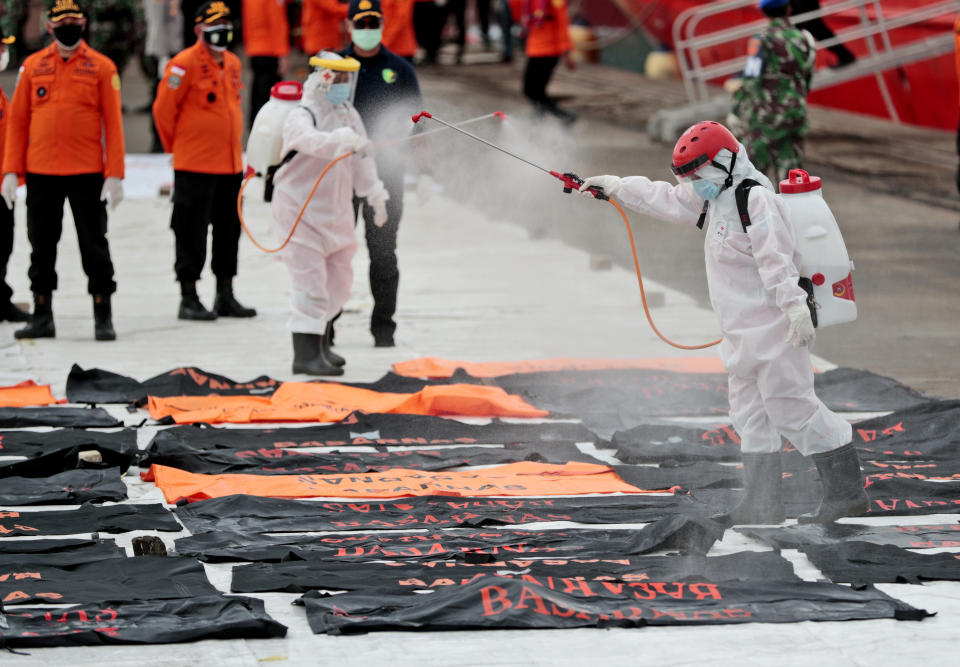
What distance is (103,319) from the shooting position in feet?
33.1

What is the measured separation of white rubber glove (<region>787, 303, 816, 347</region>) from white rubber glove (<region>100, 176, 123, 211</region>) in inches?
198

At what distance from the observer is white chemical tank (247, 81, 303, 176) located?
899 centimetres

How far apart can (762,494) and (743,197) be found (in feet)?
3.84

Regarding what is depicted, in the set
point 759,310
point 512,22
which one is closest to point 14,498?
point 759,310

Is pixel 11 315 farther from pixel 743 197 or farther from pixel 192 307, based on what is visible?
pixel 743 197

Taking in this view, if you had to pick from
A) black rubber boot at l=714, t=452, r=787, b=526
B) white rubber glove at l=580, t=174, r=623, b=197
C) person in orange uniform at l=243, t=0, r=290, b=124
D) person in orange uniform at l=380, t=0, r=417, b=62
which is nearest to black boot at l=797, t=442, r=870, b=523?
black rubber boot at l=714, t=452, r=787, b=526

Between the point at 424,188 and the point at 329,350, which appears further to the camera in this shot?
the point at 424,188

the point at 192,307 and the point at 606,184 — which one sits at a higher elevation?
the point at 606,184

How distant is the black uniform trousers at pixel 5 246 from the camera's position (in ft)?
34.1

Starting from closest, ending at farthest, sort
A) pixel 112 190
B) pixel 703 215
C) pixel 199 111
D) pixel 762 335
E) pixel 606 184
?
pixel 762 335 → pixel 703 215 → pixel 606 184 → pixel 112 190 → pixel 199 111

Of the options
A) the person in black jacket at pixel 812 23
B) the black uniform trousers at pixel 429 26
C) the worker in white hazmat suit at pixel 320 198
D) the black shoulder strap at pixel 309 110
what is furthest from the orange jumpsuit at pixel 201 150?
the black uniform trousers at pixel 429 26

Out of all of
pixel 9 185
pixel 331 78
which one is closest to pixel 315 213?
pixel 331 78

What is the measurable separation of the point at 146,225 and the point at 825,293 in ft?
30.7

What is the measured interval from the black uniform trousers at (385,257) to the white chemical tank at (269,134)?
920mm
